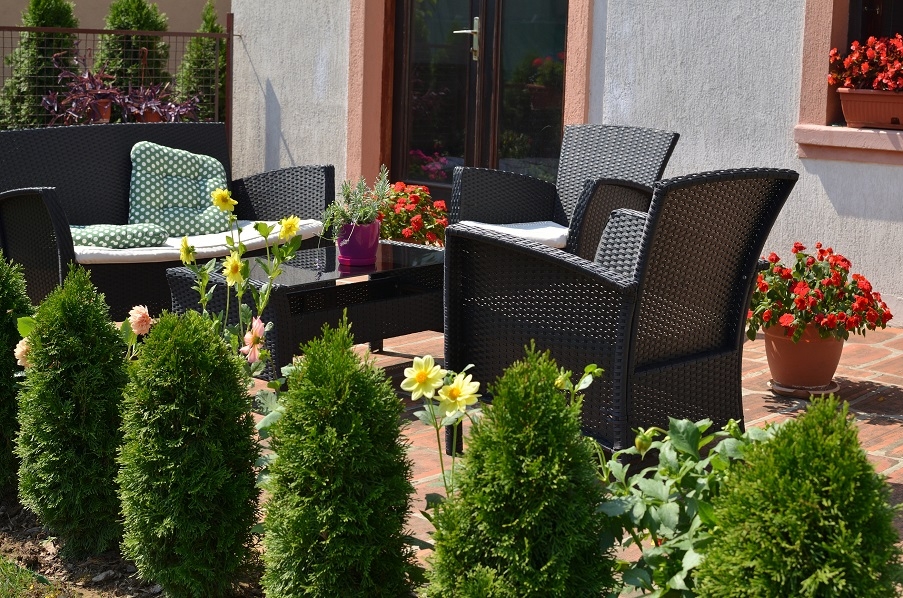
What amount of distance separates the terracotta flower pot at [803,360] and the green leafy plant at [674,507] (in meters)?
2.33

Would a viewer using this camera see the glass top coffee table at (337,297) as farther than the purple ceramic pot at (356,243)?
No

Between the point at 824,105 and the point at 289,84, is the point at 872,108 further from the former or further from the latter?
the point at 289,84

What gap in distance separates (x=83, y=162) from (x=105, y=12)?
29.7ft

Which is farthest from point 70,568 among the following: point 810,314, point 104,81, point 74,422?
point 104,81

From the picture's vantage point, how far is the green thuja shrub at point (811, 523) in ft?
5.72

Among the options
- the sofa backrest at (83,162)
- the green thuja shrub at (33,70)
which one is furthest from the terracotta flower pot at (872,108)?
the green thuja shrub at (33,70)

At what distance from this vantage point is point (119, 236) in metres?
5.07

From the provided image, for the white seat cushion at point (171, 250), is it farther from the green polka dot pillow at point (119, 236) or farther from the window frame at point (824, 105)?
the window frame at point (824, 105)

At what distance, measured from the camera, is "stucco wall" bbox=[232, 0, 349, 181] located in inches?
327

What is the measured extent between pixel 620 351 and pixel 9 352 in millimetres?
1579

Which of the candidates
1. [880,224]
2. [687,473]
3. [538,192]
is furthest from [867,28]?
[687,473]

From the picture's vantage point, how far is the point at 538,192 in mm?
6113

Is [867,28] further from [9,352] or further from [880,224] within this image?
[9,352]

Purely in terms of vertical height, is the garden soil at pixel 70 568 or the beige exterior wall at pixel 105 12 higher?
the beige exterior wall at pixel 105 12
